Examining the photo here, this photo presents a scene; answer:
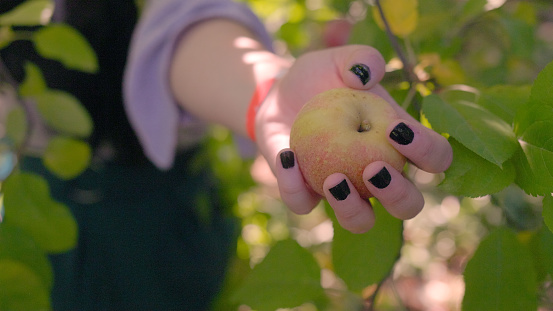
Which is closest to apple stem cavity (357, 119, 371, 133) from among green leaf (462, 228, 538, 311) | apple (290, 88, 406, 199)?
apple (290, 88, 406, 199)

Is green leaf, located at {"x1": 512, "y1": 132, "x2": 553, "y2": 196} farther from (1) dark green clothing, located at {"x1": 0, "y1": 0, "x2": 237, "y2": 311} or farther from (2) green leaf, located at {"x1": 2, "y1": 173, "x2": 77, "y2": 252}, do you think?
(1) dark green clothing, located at {"x1": 0, "y1": 0, "x2": 237, "y2": 311}

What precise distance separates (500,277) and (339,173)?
0.84 ft

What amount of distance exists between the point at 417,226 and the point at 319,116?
1320 mm

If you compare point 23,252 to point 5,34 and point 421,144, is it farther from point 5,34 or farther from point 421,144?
point 421,144

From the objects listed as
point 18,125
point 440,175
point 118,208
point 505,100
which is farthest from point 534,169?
point 118,208

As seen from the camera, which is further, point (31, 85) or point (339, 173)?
point (31, 85)

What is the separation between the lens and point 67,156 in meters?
0.70

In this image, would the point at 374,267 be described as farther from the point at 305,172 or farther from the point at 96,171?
the point at 96,171

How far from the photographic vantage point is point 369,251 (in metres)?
0.53

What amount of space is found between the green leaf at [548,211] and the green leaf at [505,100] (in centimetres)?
11

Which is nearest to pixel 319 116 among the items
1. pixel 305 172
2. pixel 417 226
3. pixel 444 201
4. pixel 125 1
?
pixel 305 172

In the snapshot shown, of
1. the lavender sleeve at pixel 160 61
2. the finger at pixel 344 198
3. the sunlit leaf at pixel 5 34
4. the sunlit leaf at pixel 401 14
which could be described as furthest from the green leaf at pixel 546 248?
the sunlit leaf at pixel 5 34

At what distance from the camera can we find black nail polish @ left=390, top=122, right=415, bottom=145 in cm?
41

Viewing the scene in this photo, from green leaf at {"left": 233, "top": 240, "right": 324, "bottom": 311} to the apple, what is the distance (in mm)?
161
